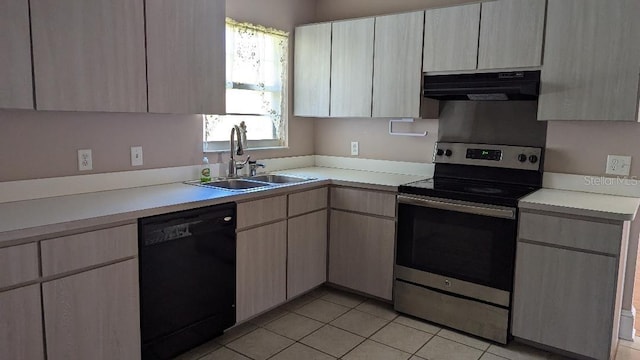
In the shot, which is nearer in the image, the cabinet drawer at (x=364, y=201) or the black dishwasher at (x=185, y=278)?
the black dishwasher at (x=185, y=278)

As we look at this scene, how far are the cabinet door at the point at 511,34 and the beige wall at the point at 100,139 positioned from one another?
1.69 metres

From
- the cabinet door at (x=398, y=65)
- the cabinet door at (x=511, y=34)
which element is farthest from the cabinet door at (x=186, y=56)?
the cabinet door at (x=511, y=34)

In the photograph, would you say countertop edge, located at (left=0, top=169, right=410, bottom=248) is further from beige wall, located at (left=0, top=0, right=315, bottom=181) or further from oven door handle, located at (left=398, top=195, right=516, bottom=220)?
beige wall, located at (left=0, top=0, right=315, bottom=181)

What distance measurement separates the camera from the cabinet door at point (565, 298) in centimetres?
247

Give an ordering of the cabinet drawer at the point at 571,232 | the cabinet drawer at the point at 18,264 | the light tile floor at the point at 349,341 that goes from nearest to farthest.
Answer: the cabinet drawer at the point at 18,264 < the cabinet drawer at the point at 571,232 < the light tile floor at the point at 349,341

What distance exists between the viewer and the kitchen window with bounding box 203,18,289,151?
11.2 ft

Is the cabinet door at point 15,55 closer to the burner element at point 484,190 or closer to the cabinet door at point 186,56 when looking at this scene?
the cabinet door at point 186,56

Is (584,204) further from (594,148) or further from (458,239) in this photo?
(458,239)

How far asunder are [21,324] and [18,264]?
25 centimetres

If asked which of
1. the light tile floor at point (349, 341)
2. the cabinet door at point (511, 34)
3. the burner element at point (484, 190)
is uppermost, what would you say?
the cabinet door at point (511, 34)

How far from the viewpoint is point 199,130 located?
3.25 metres

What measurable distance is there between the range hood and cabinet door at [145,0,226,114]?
1.43m

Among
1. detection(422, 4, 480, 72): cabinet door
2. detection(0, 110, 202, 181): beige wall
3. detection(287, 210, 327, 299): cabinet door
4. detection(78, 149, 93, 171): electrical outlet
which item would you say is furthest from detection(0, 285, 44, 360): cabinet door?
detection(422, 4, 480, 72): cabinet door

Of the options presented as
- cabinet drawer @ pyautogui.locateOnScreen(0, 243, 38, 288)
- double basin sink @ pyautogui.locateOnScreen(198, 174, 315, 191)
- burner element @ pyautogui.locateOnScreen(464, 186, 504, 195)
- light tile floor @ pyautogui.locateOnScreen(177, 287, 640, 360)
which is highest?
burner element @ pyautogui.locateOnScreen(464, 186, 504, 195)
